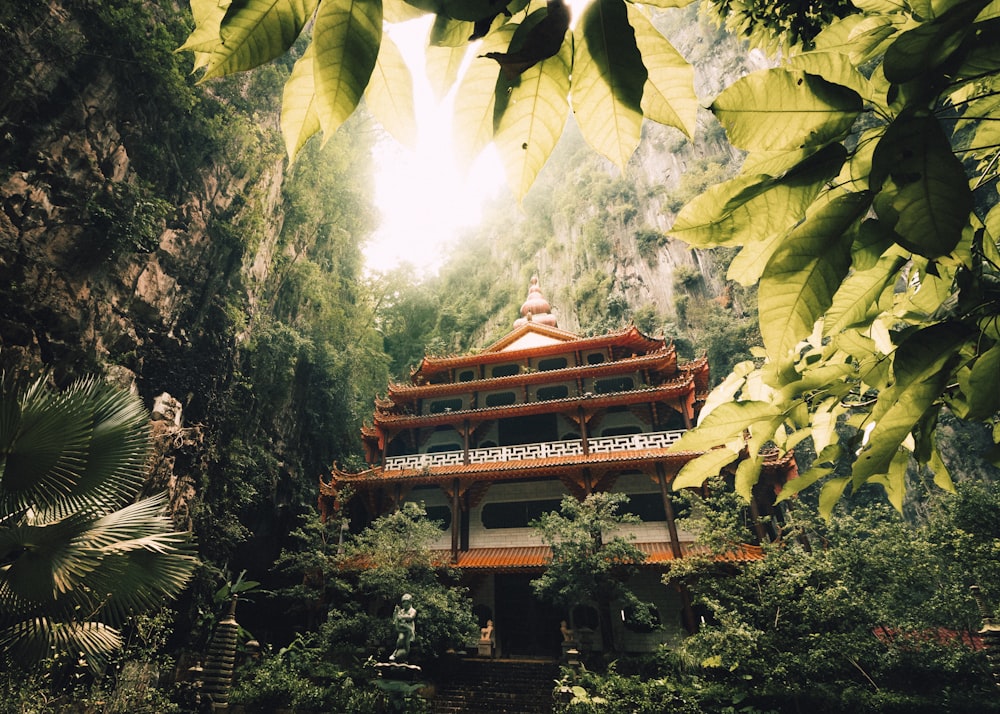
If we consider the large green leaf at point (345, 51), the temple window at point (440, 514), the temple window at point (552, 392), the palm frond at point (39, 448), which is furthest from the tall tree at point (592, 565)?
the large green leaf at point (345, 51)

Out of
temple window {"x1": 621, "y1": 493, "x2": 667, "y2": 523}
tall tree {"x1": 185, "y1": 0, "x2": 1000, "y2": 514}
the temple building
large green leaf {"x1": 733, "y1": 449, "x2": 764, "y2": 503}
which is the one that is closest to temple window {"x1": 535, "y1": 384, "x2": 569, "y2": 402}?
the temple building

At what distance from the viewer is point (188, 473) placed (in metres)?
12.6

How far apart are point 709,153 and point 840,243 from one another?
37.0 m

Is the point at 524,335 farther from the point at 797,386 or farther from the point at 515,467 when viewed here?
the point at 797,386

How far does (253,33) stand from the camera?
517 mm

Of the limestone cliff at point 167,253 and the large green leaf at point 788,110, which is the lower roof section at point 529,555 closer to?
the limestone cliff at point 167,253

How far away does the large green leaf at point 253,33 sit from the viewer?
506mm

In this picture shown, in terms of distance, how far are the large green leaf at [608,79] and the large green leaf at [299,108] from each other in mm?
333

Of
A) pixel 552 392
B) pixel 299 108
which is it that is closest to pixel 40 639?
pixel 299 108

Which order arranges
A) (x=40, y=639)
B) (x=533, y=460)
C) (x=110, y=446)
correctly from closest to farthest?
(x=40, y=639), (x=110, y=446), (x=533, y=460)

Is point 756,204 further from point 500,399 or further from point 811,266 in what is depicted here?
point 500,399

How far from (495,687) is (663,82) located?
38.3 ft

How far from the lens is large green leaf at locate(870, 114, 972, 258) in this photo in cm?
49

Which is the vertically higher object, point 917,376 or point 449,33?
point 449,33
